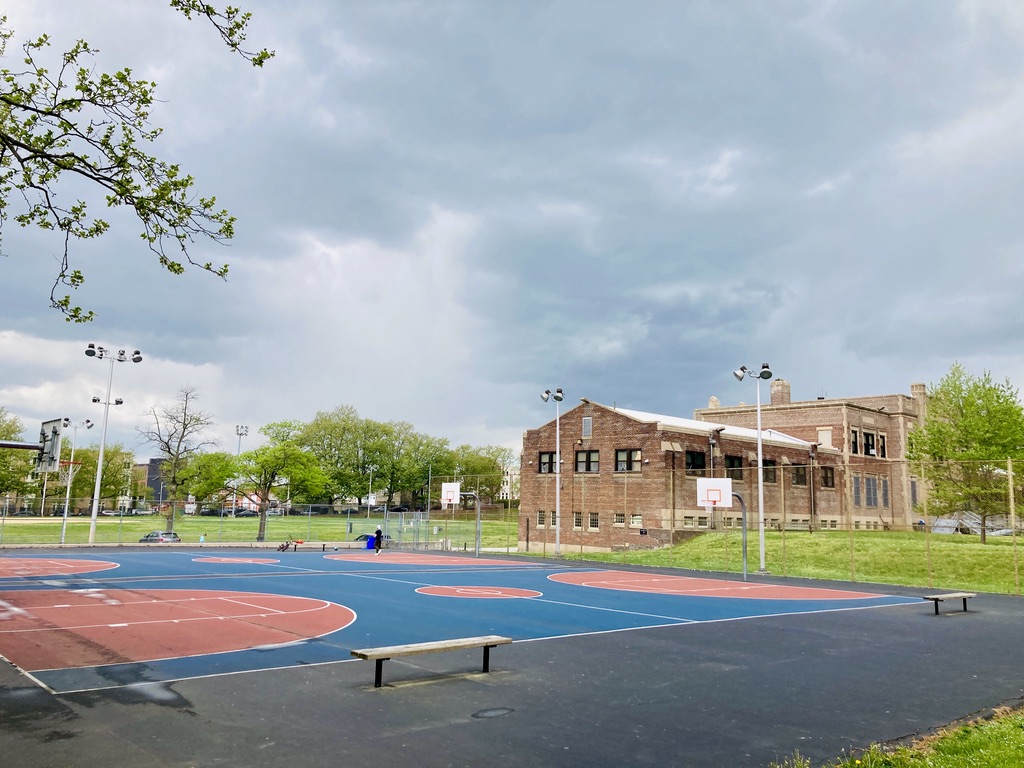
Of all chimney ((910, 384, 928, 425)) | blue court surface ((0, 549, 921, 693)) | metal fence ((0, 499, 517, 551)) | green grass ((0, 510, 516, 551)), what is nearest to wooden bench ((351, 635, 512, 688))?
blue court surface ((0, 549, 921, 693))

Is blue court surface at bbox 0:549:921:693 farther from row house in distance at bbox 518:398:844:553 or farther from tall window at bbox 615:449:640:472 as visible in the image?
tall window at bbox 615:449:640:472

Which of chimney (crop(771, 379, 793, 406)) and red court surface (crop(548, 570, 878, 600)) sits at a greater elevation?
chimney (crop(771, 379, 793, 406))

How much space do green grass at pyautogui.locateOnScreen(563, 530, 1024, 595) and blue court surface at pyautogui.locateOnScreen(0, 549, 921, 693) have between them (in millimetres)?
4980

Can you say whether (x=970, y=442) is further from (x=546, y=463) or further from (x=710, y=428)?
(x=546, y=463)

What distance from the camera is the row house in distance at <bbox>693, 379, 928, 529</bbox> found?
56.4 meters

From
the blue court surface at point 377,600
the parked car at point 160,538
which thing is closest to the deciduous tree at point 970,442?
the blue court surface at point 377,600

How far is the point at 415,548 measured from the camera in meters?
48.4

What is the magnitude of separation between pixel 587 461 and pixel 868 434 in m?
26.6

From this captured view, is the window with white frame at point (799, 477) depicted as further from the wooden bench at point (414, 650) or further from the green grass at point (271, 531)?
the wooden bench at point (414, 650)

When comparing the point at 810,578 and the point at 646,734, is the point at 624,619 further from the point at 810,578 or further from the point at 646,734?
the point at 810,578

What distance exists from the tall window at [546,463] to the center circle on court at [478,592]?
2849 centimetres

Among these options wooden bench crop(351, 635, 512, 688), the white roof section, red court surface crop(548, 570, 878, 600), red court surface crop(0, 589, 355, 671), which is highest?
the white roof section

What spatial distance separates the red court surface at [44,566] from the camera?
25.1m

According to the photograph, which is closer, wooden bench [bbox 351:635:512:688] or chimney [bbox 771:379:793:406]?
wooden bench [bbox 351:635:512:688]
